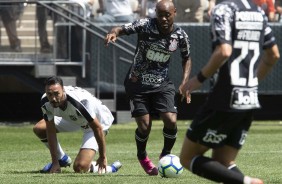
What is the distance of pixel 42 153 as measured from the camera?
1608 cm

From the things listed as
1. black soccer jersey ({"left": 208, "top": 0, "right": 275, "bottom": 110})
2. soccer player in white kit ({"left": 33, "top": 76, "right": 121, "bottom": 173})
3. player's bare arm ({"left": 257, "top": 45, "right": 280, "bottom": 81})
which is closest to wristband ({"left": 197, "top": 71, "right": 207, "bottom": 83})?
black soccer jersey ({"left": 208, "top": 0, "right": 275, "bottom": 110})

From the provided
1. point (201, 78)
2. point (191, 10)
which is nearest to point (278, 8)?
point (191, 10)

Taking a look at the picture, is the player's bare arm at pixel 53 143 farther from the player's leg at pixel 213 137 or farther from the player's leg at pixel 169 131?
the player's leg at pixel 213 137

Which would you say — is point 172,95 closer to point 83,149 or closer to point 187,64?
point 187,64

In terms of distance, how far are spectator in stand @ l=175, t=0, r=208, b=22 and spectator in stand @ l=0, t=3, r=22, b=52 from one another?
425 centimetres

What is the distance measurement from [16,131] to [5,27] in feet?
8.67

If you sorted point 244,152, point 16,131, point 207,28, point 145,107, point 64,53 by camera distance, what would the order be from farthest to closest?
point 207,28
point 64,53
point 16,131
point 244,152
point 145,107

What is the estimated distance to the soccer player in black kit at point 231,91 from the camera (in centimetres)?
841

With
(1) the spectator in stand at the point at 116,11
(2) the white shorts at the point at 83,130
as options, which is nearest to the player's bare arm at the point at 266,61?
(2) the white shorts at the point at 83,130

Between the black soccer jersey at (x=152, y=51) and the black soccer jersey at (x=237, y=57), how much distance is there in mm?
4044

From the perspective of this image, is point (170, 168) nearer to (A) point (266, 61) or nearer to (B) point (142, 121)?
(B) point (142, 121)

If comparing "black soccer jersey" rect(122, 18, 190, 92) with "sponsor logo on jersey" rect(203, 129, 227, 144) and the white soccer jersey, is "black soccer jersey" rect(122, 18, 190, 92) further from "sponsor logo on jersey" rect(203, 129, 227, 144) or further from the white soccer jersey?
"sponsor logo on jersey" rect(203, 129, 227, 144)

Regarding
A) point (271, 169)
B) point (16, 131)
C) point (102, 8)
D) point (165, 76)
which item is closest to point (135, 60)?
point (165, 76)

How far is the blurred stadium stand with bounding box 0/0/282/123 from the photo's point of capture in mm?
22281
